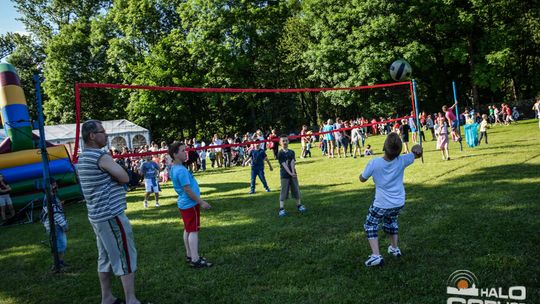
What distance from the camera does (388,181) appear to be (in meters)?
5.13

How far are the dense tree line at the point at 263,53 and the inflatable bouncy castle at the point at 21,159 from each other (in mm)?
22956

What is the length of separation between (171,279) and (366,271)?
8.66 ft

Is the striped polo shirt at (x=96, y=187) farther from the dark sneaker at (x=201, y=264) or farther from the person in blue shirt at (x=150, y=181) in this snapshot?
the person in blue shirt at (x=150, y=181)

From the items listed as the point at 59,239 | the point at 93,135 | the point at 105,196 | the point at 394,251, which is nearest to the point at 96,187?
the point at 105,196

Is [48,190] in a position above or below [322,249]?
above

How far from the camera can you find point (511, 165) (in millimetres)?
11062

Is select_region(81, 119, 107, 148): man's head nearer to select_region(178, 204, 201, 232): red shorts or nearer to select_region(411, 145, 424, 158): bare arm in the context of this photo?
select_region(178, 204, 201, 232): red shorts

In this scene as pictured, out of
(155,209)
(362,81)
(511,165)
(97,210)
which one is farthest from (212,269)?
(362,81)

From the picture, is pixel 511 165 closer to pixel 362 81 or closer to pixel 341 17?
pixel 362 81

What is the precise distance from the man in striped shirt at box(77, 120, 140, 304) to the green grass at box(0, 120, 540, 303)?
867 mm

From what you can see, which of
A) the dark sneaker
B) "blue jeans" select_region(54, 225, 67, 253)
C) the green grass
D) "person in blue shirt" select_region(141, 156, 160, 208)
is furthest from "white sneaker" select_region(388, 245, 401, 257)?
"person in blue shirt" select_region(141, 156, 160, 208)

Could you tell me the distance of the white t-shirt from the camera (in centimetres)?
513

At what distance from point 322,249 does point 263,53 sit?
3649 cm

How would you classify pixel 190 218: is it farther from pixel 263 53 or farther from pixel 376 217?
pixel 263 53
